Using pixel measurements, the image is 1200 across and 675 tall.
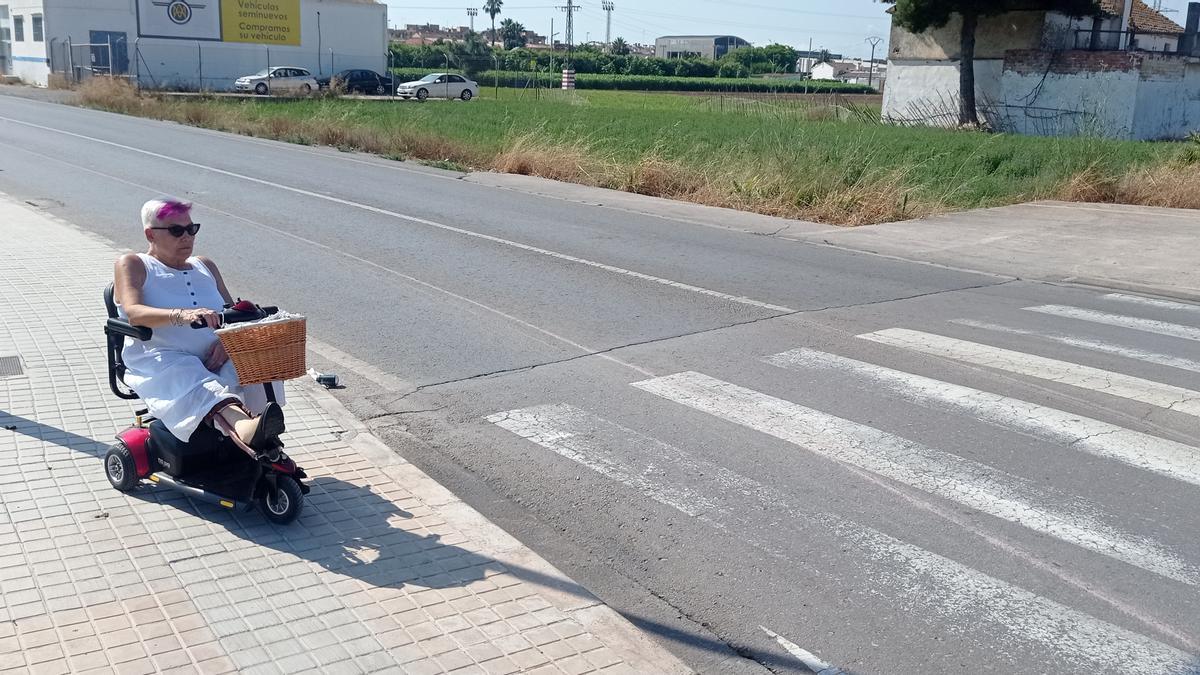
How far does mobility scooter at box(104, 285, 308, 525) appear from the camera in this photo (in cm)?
497

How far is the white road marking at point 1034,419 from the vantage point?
616cm

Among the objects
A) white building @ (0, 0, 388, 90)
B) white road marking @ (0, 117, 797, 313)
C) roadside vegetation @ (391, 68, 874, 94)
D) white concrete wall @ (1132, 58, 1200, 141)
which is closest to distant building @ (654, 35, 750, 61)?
roadside vegetation @ (391, 68, 874, 94)

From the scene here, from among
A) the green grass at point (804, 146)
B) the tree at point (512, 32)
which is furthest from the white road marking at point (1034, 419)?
the tree at point (512, 32)

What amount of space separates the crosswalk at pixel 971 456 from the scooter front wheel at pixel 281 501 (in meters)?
1.73

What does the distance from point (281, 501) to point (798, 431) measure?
10.3ft

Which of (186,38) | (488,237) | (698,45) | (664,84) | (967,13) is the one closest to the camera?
(488,237)

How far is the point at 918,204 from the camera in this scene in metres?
17.1

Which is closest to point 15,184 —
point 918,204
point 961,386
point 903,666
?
point 918,204

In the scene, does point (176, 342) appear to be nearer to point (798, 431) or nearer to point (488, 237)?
point (798, 431)

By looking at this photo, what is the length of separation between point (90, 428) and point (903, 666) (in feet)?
14.9

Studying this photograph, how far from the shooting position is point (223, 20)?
202 ft

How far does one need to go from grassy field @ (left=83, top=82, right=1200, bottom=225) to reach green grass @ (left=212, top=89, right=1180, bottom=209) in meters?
0.06

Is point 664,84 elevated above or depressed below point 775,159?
above

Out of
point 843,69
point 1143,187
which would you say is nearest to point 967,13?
point 1143,187
